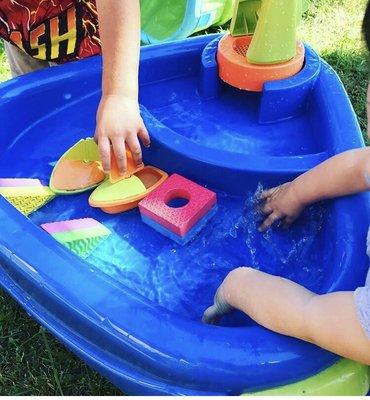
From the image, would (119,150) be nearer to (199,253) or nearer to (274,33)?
(199,253)

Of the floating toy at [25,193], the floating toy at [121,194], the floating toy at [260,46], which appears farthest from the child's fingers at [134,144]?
the floating toy at [260,46]

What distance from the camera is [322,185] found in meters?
1.10

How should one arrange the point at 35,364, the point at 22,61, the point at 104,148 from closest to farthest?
1. the point at 104,148
2. the point at 35,364
3. the point at 22,61

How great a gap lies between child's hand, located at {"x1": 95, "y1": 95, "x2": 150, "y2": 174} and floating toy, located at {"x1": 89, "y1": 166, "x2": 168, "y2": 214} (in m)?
0.15

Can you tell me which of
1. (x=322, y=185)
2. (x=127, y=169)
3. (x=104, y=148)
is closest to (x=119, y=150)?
(x=104, y=148)

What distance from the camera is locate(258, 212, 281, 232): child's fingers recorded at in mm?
1199

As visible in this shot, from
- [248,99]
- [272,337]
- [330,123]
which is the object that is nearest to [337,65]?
[248,99]

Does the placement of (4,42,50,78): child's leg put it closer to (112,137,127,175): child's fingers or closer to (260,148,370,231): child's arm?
(112,137,127,175): child's fingers

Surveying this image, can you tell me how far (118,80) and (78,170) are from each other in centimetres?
29

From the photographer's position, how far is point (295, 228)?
121cm

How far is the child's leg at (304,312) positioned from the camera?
0.83 meters

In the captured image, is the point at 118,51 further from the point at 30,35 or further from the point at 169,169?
the point at 30,35

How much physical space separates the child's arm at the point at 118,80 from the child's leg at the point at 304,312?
1.05 feet

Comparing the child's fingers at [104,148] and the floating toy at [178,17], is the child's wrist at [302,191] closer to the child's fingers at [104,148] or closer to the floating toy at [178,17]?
the child's fingers at [104,148]
